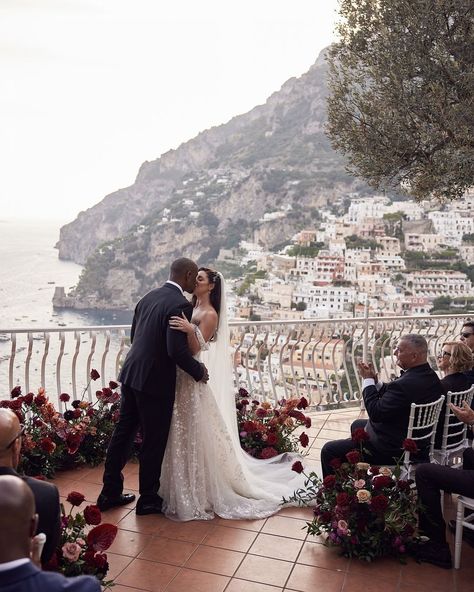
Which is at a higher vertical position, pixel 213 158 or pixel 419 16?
pixel 213 158

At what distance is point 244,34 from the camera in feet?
112

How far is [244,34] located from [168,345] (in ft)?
111

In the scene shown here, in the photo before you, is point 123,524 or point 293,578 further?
point 123,524

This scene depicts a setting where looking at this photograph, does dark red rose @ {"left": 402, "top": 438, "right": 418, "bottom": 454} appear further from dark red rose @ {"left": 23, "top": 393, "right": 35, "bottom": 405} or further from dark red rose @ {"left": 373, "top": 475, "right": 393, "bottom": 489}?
dark red rose @ {"left": 23, "top": 393, "right": 35, "bottom": 405}

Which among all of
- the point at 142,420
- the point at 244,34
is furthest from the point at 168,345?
the point at 244,34

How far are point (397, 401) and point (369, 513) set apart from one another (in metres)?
0.62

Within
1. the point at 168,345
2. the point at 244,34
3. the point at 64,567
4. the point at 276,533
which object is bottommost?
the point at 276,533

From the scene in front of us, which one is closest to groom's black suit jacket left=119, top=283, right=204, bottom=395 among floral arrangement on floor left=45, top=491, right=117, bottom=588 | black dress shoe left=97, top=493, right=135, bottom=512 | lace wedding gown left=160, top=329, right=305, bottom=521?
lace wedding gown left=160, top=329, right=305, bottom=521

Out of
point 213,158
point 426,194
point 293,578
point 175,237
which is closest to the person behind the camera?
point 293,578

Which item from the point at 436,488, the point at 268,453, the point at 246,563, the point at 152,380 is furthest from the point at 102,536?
the point at 268,453

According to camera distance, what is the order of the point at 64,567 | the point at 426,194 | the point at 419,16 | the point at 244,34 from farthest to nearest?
the point at 244,34, the point at 426,194, the point at 419,16, the point at 64,567

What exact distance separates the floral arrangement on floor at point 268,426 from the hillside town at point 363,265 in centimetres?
2868

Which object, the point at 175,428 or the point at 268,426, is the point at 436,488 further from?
the point at 268,426

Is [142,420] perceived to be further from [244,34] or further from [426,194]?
[244,34]
